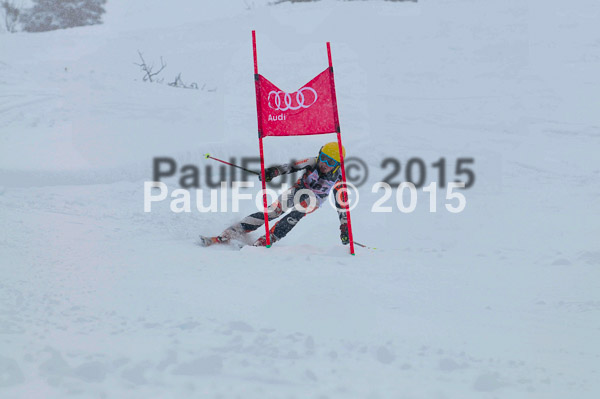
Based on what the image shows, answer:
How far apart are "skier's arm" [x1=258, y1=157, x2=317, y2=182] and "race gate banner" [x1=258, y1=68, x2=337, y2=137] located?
0.32 m

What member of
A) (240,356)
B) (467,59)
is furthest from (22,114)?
(467,59)

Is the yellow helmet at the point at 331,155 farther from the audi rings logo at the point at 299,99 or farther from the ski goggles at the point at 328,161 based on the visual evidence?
the audi rings logo at the point at 299,99

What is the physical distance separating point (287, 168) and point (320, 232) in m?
1.67

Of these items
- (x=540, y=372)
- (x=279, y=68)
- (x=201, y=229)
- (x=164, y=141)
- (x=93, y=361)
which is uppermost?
(x=279, y=68)

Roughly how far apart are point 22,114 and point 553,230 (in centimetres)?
797

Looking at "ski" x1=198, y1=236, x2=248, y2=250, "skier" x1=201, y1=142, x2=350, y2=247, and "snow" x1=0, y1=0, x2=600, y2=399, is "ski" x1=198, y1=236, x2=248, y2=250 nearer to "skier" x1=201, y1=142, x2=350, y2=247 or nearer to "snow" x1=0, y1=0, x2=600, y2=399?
"skier" x1=201, y1=142, x2=350, y2=247

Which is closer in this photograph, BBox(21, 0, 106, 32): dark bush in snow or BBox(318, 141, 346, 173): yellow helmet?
BBox(318, 141, 346, 173): yellow helmet

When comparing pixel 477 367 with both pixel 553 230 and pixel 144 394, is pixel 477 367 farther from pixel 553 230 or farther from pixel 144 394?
pixel 553 230

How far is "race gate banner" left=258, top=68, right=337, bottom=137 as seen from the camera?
540cm

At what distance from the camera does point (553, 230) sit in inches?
263

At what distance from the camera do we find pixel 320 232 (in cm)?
694
